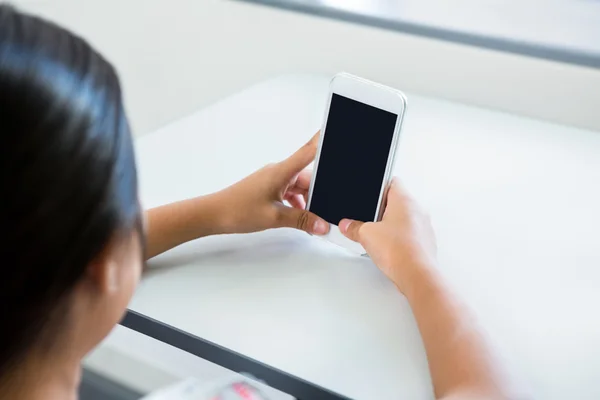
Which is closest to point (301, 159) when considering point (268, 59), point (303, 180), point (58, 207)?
point (303, 180)

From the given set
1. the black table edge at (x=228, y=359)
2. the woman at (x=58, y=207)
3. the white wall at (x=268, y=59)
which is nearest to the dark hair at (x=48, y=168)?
the woman at (x=58, y=207)

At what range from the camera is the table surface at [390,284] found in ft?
1.66

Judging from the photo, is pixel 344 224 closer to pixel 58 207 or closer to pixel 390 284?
pixel 390 284

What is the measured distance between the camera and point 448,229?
26.3 inches

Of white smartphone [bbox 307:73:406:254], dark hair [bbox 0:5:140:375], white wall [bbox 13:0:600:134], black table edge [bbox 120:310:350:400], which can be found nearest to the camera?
dark hair [bbox 0:5:140:375]

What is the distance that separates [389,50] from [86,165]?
0.82 metres

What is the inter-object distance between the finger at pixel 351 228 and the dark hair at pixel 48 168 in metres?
0.30

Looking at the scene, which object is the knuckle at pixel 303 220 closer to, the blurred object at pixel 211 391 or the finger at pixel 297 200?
the finger at pixel 297 200

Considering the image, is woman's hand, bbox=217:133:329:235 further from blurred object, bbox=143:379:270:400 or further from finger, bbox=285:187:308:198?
blurred object, bbox=143:379:270:400

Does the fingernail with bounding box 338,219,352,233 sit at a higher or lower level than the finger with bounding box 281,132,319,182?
lower

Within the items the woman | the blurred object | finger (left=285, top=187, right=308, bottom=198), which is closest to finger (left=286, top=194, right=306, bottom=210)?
finger (left=285, top=187, right=308, bottom=198)

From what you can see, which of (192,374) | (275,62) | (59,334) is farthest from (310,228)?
(275,62)

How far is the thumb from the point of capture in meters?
0.64

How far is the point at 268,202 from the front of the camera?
25.6 inches
